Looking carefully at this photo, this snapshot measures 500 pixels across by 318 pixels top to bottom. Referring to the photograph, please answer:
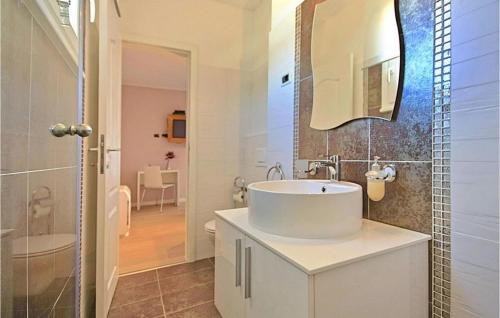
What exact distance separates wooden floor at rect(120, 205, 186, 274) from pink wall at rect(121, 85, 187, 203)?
928 millimetres

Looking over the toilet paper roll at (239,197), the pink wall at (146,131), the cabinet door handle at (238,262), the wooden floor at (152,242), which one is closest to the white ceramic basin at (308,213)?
the cabinet door handle at (238,262)

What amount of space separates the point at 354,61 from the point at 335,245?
939 mm

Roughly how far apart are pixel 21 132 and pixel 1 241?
0.96ft

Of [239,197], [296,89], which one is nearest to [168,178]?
[239,197]

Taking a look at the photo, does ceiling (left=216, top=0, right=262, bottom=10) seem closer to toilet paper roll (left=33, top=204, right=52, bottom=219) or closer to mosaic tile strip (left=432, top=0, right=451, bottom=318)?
mosaic tile strip (left=432, top=0, right=451, bottom=318)

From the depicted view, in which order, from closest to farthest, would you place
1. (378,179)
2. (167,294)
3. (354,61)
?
(378,179) < (354,61) < (167,294)

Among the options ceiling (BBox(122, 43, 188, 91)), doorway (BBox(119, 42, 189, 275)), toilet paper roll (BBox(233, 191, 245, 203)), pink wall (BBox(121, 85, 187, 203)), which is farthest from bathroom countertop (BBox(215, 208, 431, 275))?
pink wall (BBox(121, 85, 187, 203))

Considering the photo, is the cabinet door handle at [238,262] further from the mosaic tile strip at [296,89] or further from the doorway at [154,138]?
the doorway at [154,138]

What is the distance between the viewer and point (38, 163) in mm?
791

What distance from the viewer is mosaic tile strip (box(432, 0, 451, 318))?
0.86 metres

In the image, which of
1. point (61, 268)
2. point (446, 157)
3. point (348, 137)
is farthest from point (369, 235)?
point (61, 268)

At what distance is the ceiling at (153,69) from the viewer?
10.3 feet

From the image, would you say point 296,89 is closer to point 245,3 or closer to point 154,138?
point 245,3

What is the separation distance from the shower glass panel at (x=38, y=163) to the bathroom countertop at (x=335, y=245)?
686 mm
